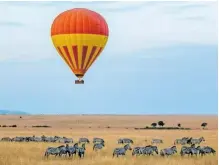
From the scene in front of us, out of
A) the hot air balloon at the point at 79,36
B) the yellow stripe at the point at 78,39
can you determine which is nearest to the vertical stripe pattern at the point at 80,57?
the hot air balloon at the point at 79,36

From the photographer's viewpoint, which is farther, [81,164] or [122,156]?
[122,156]

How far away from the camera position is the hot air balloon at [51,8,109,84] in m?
25.9

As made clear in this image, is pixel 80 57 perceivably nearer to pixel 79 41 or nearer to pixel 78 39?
pixel 79 41

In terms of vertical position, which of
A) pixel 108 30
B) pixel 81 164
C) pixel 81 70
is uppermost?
pixel 108 30

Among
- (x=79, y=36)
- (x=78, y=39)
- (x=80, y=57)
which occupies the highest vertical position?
(x=79, y=36)

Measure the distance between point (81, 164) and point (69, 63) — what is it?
8.73 metres

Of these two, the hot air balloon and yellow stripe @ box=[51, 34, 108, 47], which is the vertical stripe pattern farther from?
yellow stripe @ box=[51, 34, 108, 47]

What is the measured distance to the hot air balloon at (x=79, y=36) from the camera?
84.9 ft

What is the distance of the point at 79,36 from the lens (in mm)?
25953

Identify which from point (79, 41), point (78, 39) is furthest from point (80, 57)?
point (78, 39)

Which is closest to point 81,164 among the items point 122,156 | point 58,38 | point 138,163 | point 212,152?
point 138,163

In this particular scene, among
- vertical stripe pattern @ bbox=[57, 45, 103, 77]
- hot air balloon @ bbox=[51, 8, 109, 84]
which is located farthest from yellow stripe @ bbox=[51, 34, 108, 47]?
vertical stripe pattern @ bbox=[57, 45, 103, 77]

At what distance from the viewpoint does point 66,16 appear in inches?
1020

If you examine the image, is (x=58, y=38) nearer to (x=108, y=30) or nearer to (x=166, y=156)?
(x=108, y=30)
